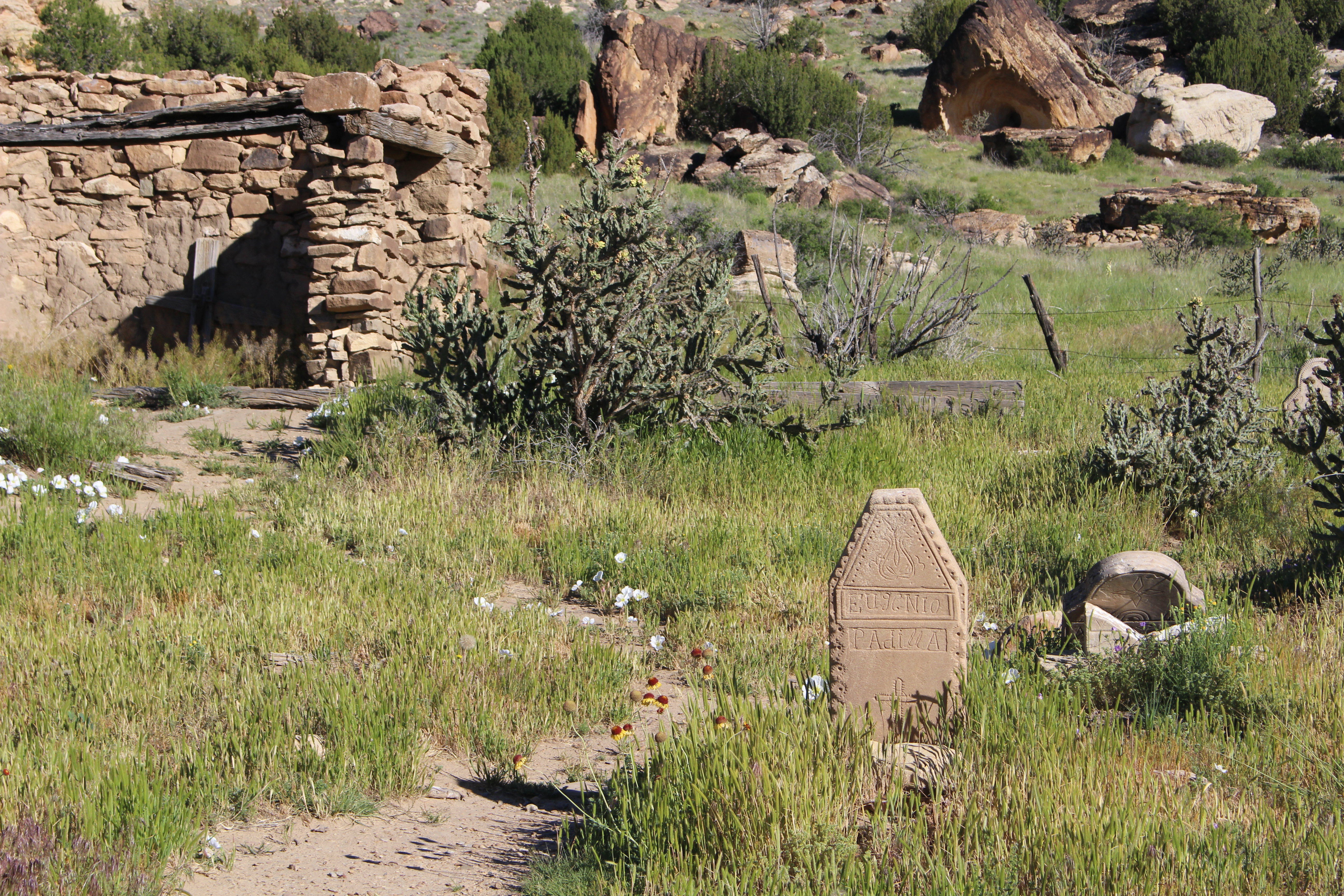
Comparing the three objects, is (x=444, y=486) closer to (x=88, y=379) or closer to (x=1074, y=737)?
(x=1074, y=737)

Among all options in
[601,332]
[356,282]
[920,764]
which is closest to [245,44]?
[356,282]

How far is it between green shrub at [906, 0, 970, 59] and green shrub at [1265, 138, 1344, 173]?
575 inches

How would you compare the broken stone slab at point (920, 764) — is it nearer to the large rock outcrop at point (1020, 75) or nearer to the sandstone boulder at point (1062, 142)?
the sandstone boulder at point (1062, 142)

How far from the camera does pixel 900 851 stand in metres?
2.61

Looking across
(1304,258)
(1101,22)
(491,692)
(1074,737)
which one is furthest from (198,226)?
(1101,22)

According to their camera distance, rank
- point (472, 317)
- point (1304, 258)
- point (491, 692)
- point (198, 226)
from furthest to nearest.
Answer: point (1304, 258), point (198, 226), point (472, 317), point (491, 692)

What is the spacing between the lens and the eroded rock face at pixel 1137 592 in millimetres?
4418

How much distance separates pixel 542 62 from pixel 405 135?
22.8 metres

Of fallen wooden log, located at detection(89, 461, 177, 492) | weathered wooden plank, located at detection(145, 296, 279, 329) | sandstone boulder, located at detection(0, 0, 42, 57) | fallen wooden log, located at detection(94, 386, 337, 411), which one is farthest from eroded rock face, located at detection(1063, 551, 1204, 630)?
sandstone boulder, located at detection(0, 0, 42, 57)

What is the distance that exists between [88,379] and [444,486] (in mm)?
5261

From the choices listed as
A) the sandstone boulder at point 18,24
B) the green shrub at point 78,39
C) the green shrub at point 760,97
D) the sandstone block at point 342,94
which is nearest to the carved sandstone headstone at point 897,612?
the sandstone block at point 342,94

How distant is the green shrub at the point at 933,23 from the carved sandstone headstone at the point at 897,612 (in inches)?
1728

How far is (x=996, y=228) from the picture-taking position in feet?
77.2

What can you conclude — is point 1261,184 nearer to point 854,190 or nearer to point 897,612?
point 854,190
